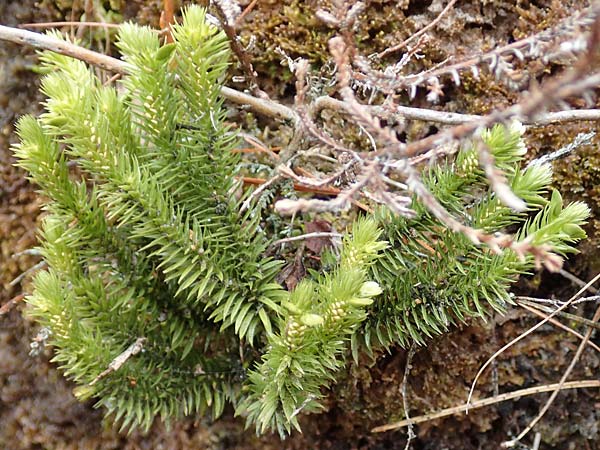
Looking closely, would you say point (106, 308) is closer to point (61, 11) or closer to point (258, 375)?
point (258, 375)

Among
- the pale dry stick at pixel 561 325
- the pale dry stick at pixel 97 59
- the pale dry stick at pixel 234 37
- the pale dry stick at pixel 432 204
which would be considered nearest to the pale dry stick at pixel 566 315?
the pale dry stick at pixel 561 325

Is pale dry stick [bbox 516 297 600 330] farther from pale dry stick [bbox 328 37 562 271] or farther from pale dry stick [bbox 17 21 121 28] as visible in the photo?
pale dry stick [bbox 17 21 121 28]

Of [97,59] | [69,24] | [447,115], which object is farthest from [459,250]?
[69,24]

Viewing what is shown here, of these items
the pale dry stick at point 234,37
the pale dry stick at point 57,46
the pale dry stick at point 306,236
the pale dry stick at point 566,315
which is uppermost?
the pale dry stick at point 57,46

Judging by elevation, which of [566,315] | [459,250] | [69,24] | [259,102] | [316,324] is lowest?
[566,315]

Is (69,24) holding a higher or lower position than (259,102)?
higher

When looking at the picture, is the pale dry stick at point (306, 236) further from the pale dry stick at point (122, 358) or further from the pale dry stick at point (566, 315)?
the pale dry stick at point (566, 315)

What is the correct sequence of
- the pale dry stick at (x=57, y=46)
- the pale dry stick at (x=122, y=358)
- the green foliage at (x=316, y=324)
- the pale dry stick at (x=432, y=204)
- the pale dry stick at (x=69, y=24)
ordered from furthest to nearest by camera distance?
the pale dry stick at (x=69, y=24), the pale dry stick at (x=57, y=46), the pale dry stick at (x=122, y=358), the green foliage at (x=316, y=324), the pale dry stick at (x=432, y=204)

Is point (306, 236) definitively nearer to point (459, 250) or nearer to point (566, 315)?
point (459, 250)

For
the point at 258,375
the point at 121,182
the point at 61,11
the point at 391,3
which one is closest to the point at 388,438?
the point at 258,375
